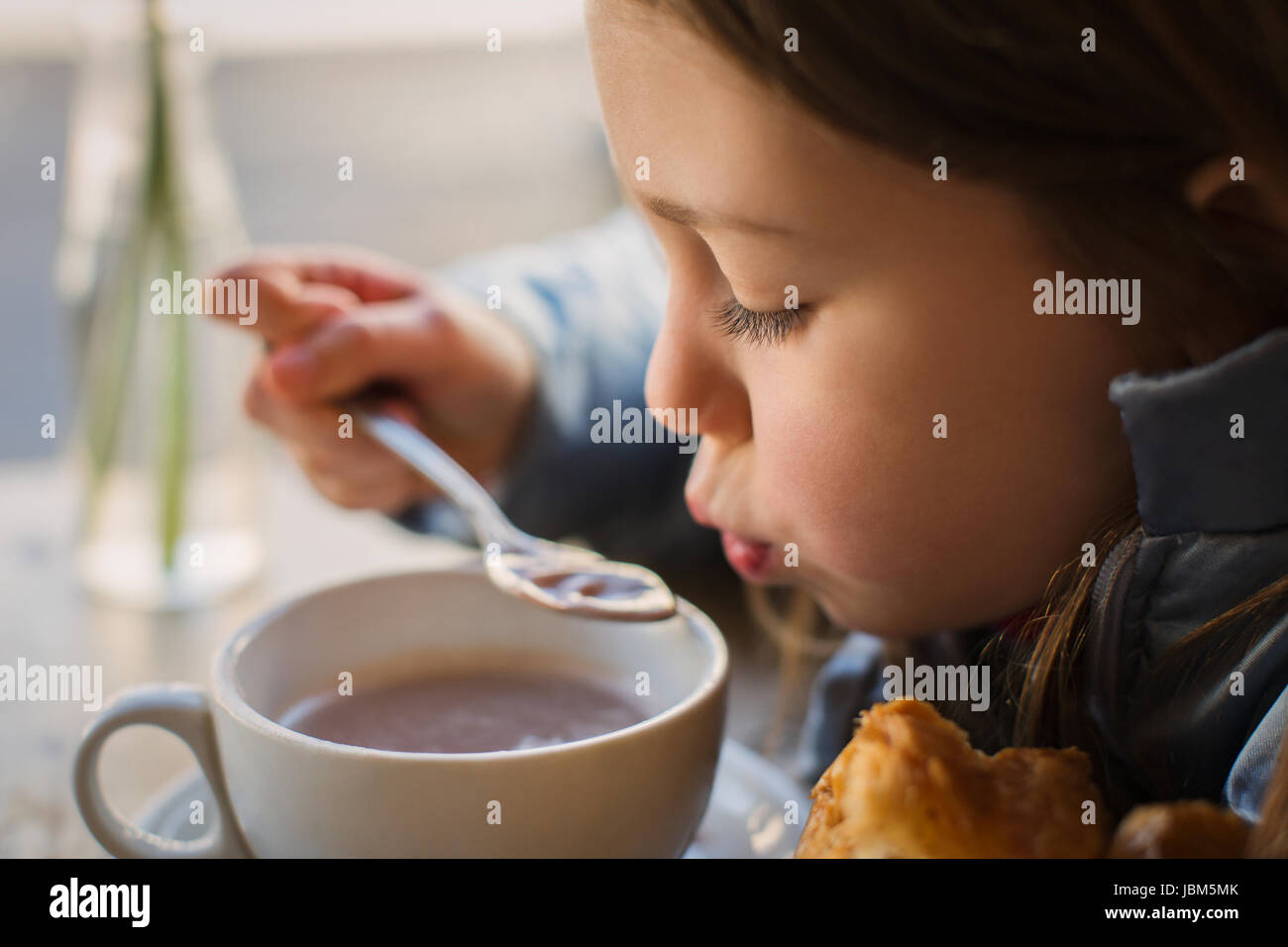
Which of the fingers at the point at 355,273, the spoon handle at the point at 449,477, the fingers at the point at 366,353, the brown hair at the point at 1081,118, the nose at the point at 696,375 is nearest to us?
the brown hair at the point at 1081,118

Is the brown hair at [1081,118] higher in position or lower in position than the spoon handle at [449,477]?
higher

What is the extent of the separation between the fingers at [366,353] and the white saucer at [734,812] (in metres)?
0.26

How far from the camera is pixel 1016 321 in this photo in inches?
15.5

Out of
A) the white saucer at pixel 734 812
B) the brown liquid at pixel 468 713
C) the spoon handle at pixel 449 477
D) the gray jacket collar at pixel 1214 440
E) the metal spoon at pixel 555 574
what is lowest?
the white saucer at pixel 734 812

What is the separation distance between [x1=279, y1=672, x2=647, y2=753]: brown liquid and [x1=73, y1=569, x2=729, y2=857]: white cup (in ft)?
0.03

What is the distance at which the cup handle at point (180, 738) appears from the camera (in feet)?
1.45

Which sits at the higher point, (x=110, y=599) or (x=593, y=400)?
(x=593, y=400)

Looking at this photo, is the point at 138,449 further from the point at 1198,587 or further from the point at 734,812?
the point at 1198,587

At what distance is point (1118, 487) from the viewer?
1.37 feet

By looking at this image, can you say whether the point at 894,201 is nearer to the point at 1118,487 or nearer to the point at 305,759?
the point at 1118,487

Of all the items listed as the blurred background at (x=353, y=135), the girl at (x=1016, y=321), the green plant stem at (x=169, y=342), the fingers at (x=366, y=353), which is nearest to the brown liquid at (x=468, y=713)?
the girl at (x=1016, y=321)

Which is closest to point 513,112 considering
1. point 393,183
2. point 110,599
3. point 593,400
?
point 393,183

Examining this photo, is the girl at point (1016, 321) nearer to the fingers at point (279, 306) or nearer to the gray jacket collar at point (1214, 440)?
the gray jacket collar at point (1214, 440)
